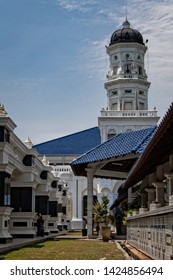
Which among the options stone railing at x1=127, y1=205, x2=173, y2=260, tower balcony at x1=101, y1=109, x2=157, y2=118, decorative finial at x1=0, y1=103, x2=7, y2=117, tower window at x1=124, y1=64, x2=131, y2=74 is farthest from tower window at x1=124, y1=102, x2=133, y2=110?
stone railing at x1=127, y1=205, x2=173, y2=260

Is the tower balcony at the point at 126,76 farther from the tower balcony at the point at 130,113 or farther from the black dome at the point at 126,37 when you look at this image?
the tower balcony at the point at 130,113

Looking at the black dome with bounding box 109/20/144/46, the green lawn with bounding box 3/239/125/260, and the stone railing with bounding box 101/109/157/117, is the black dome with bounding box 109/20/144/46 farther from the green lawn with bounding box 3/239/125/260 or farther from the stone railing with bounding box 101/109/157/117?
the green lawn with bounding box 3/239/125/260

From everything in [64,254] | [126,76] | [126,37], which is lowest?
[64,254]

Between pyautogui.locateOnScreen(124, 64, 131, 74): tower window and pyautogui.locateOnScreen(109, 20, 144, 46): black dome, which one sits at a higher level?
pyautogui.locateOnScreen(109, 20, 144, 46): black dome

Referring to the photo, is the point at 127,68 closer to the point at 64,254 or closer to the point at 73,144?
the point at 73,144

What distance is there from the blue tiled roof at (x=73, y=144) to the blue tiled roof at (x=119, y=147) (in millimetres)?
30982

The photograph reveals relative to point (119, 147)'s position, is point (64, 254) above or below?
below

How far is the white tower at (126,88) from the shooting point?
54406 mm

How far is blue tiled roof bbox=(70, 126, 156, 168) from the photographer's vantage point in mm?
28000

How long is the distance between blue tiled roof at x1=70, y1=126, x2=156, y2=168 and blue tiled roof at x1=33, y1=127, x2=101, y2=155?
30982mm

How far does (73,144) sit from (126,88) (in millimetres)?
10943

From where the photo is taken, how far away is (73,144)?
2518 inches

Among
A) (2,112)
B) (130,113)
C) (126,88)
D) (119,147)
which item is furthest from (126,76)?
(2,112)
